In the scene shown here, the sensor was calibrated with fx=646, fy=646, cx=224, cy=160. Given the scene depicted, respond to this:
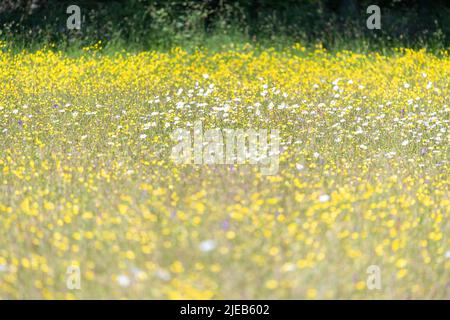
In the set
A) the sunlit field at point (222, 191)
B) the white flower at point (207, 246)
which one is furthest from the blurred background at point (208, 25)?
the white flower at point (207, 246)

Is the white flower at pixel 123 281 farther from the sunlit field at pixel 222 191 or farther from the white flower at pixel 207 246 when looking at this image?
the white flower at pixel 207 246

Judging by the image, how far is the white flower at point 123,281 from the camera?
9.16ft

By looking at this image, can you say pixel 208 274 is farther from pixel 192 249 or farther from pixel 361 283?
pixel 361 283

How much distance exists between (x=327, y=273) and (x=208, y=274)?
0.54 metres

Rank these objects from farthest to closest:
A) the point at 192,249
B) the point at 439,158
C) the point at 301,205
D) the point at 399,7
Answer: the point at 399,7, the point at 439,158, the point at 301,205, the point at 192,249

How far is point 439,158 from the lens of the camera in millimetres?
5383

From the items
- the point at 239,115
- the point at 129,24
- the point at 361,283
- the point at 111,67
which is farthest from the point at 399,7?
the point at 361,283

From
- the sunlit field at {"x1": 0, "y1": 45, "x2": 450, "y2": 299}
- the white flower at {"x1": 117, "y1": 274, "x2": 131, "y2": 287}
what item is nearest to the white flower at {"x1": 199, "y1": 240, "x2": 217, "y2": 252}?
the sunlit field at {"x1": 0, "y1": 45, "x2": 450, "y2": 299}

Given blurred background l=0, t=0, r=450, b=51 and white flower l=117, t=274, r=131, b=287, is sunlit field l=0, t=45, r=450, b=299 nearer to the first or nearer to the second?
white flower l=117, t=274, r=131, b=287

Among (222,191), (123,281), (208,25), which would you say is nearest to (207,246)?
(123,281)

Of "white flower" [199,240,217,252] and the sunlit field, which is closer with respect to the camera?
"white flower" [199,240,217,252]

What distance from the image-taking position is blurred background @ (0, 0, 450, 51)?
10852 mm

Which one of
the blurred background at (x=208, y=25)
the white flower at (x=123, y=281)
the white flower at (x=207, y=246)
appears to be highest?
the blurred background at (x=208, y=25)

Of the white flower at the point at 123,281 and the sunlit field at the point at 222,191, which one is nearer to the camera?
the white flower at the point at 123,281
